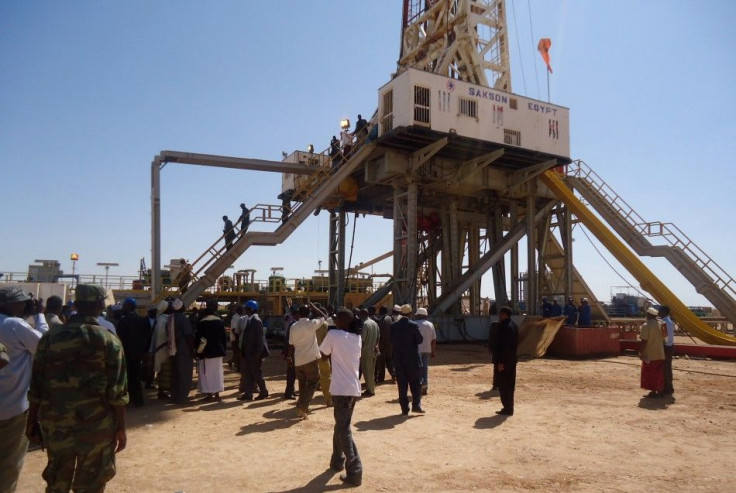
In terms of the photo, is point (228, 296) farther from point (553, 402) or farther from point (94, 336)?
point (94, 336)

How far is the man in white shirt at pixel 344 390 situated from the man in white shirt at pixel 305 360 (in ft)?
6.99

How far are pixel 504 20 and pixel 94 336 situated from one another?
75.6 ft

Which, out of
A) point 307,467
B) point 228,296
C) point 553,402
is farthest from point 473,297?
point 307,467

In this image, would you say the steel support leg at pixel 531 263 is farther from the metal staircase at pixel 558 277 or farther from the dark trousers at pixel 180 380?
the dark trousers at pixel 180 380

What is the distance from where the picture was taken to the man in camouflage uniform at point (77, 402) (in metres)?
3.40

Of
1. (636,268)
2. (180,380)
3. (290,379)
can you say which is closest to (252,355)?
(290,379)

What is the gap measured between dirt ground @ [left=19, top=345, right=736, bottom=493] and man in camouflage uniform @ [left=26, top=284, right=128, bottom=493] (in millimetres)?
1624

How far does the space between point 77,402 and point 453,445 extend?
4.40 meters

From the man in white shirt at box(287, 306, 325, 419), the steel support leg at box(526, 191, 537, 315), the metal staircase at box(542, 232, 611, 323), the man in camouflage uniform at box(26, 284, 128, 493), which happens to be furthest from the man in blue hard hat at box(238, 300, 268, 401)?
the metal staircase at box(542, 232, 611, 323)

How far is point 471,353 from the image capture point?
17688mm

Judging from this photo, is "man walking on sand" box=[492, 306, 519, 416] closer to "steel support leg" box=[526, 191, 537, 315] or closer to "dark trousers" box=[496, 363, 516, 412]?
"dark trousers" box=[496, 363, 516, 412]

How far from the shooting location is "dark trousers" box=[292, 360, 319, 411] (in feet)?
25.4

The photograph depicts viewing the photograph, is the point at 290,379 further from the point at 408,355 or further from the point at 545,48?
the point at 545,48

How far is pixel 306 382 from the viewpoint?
25.7 feet
